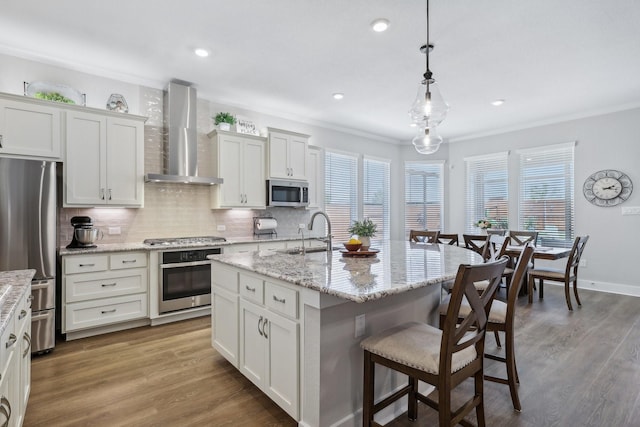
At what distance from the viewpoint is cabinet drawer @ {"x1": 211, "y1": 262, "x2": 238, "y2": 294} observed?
2.33m

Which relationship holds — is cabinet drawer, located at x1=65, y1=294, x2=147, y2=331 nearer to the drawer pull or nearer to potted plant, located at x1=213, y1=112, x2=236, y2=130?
the drawer pull

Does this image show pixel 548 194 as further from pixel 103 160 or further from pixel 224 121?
pixel 103 160

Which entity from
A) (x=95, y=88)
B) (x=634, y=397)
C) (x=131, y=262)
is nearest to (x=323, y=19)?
(x=95, y=88)

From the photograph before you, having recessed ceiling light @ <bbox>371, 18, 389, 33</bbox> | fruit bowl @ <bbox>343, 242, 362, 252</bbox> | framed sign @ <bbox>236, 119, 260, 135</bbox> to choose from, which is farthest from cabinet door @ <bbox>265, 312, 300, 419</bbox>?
framed sign @ <bbox>236, 119, 260, 135</bbox>

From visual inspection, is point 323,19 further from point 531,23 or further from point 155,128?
point 155,128

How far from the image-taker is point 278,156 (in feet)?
16.1

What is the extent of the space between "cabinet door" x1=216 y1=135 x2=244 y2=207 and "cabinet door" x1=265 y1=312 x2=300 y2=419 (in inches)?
111

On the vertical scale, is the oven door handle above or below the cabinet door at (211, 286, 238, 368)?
above

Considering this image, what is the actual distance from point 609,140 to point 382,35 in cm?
441

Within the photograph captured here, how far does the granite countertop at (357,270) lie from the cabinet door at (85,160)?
191cm

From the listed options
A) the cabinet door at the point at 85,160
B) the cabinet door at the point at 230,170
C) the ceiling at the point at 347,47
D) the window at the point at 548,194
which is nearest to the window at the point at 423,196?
the window at the point at 548,194

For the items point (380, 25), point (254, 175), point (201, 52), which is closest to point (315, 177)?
point (254, 175)

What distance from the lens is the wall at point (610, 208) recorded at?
4.88 m

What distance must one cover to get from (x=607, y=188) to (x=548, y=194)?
2.60 feet
